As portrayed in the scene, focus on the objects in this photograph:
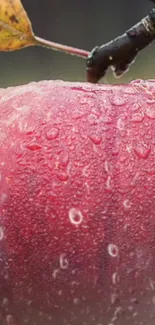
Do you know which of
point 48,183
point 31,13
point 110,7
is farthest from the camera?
point 110,7

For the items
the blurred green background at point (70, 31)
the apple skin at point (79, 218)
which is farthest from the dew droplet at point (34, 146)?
the blurred green background at point (70, 31)

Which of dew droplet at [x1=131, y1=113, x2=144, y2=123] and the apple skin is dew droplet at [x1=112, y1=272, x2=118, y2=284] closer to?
the apple skin

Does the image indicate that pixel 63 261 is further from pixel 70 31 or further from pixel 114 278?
pixel 70 31

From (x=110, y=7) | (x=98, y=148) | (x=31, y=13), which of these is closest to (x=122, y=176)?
(x=98, y=148)

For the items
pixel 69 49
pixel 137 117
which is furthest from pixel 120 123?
pixel 69 49

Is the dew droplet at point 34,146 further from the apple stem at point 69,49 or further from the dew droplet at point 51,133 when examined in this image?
the apple stem at point 69,49

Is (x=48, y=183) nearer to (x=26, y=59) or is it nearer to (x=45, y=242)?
(x=45, y=242)
